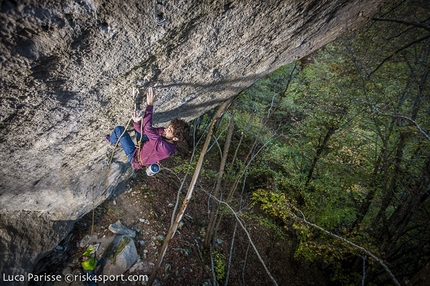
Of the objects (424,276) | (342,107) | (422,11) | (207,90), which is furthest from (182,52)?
(422,11)

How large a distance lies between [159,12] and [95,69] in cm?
94

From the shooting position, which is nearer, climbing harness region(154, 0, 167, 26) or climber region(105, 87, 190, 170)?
climbing harness region(154, 0, 167, 26)

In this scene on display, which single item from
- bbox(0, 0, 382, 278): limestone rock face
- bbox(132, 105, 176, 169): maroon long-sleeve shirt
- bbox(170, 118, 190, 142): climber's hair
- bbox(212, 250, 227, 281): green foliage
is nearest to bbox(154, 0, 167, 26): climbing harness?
bbox(0, 0, 382, 278): limestone rock face

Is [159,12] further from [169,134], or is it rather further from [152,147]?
[152,147]

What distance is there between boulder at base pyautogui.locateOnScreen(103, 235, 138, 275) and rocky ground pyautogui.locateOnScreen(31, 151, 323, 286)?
193mm

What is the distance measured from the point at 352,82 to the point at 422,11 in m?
2.11

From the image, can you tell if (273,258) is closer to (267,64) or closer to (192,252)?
(192,252)

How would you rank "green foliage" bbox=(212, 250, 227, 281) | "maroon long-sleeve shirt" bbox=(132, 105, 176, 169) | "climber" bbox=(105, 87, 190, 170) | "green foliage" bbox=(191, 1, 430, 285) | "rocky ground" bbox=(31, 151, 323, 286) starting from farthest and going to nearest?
"green foliage" bbox=(212, 250, 227, 281), "green foliage" bbox=(191, 1, 430, 285), "rocky ground" bbox=(31, 151, 323, 286), "climber" bbox=(105, 87, 190, 170), "maroon long-sleeve shirt" bbox=(132, 105, 176, 169)

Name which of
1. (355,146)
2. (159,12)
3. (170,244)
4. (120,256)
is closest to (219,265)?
(170,244)

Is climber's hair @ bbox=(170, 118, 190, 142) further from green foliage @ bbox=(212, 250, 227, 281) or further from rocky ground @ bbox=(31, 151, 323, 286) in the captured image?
green foliage @ bbox=(212, 250, 227, 281)

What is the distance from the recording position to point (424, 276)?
2150mm

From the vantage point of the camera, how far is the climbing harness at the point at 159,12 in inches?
74.9

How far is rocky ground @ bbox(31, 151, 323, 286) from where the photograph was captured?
4.99 m

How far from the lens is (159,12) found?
197 cm
